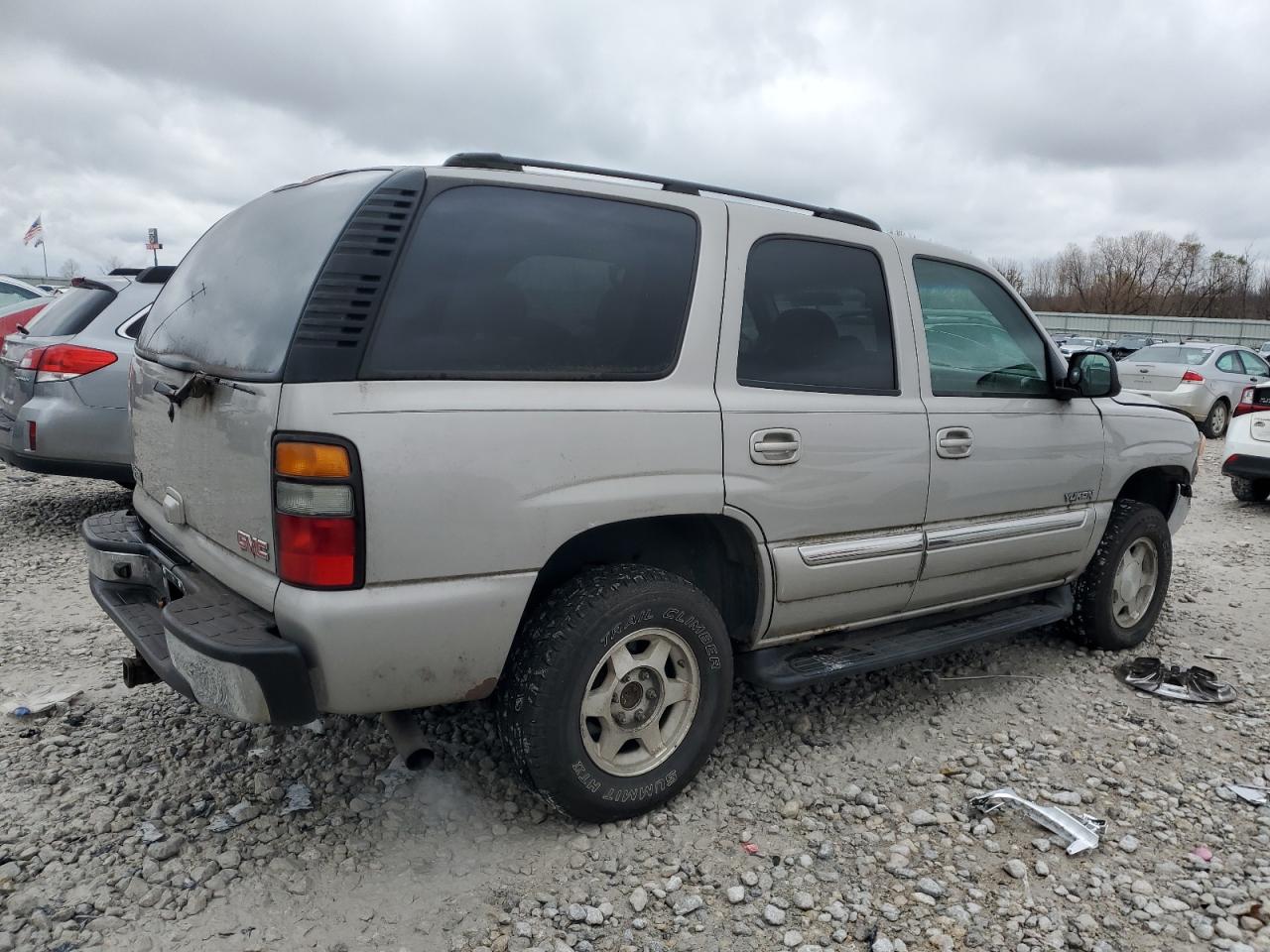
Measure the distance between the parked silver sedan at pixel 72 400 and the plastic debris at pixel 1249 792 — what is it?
19.2ft

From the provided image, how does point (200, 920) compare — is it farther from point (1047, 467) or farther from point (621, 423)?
point (1047, 467)

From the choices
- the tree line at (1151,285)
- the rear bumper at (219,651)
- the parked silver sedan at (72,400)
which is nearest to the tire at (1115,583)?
the rear bumper at (219,651)

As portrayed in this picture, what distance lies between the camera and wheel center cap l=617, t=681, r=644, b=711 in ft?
9.19

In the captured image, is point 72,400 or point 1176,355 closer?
point 72,400

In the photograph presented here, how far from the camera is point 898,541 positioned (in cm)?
338

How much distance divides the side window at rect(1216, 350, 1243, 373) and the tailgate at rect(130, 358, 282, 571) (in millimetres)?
15725

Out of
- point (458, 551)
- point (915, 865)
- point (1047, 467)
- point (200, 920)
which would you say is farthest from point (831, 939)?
point (1047, 467)

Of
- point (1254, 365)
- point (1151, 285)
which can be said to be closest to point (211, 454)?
point (1254, 365)

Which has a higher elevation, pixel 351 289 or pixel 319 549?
pixel 351 289

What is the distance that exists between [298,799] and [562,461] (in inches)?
57.6

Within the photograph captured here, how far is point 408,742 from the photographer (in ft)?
8.63

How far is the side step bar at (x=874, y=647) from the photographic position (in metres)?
3.20

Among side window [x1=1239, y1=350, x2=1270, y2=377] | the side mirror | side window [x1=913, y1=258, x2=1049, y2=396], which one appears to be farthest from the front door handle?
side window [x1=1239, y1=350, x2=1270, y2=377]

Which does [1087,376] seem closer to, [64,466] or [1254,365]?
[64,466]
